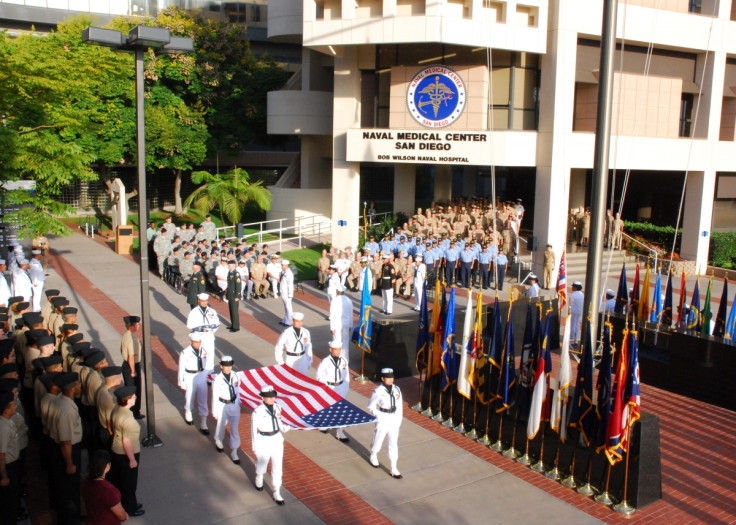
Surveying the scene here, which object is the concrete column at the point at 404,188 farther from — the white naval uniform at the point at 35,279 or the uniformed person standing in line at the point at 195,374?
the uniformed person standing in line at the point at 195,374

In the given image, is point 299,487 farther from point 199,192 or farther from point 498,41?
point 199,192

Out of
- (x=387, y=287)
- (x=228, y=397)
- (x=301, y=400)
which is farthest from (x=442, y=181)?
(x=228, y=397)

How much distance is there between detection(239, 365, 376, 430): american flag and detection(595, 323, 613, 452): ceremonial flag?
10.4 ft

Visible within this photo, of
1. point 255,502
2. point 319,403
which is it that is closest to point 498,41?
point 319,403

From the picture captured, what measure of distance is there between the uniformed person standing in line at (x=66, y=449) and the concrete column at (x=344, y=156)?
20135 millimetres

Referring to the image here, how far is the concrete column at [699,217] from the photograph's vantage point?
2828cm

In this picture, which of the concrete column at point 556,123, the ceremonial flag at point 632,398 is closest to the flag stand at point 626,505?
the ceremonial flag at point 632,398

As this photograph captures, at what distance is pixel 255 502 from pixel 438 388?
425 cm

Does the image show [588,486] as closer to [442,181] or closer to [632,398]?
[632,398]

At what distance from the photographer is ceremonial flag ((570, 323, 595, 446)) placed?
9.84 metres

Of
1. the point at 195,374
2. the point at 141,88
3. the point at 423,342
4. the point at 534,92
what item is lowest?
the point at 195,374

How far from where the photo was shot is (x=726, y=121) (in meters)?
30.5

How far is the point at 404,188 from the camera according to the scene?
3159 centimetres

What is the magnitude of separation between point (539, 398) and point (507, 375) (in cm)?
72
